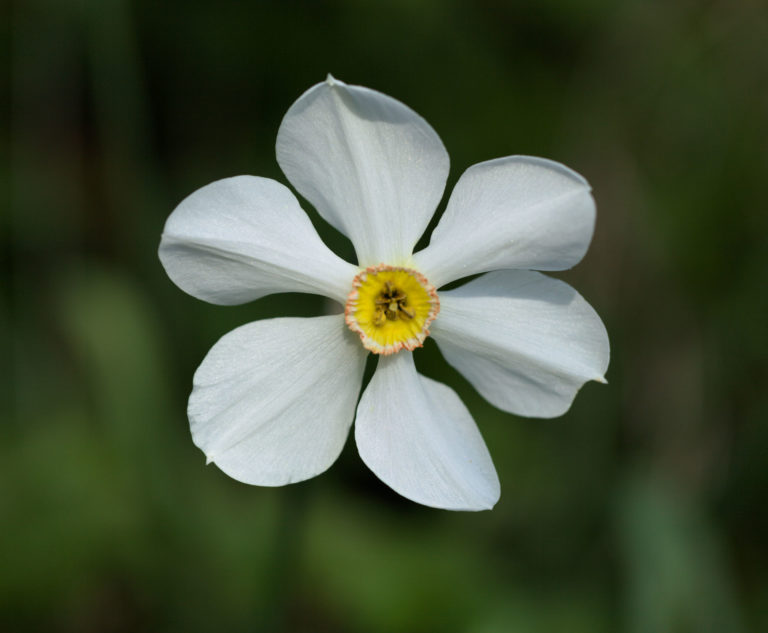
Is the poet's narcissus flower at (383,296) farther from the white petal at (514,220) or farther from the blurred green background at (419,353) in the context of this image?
the blurred green background at (419,353)

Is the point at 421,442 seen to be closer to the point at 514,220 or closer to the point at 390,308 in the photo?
the point at 390,308

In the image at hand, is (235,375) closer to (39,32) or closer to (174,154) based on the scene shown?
(174,154)

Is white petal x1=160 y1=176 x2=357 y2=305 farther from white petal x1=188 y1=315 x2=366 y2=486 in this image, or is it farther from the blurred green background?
the blurred green background

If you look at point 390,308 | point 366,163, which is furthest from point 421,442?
point 366,163

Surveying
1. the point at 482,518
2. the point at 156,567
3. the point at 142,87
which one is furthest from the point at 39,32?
the point at 482,518

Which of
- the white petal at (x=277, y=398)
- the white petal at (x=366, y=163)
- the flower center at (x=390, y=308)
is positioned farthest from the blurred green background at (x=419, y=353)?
the white petal at (x=366, y=163)
